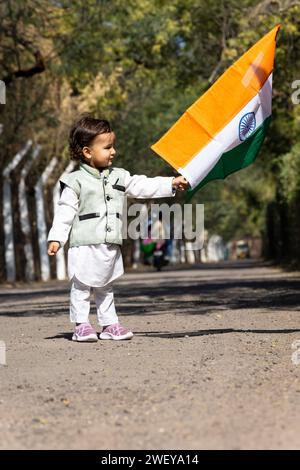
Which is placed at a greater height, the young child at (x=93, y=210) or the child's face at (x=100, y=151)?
the child's face at (x=100, y=151)

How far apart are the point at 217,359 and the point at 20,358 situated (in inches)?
59.6

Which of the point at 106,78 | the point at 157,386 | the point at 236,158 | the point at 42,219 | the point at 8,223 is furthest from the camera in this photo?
the point at 42,219

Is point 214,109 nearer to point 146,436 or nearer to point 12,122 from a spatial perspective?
point 146,436

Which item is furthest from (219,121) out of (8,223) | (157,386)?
(8,223)

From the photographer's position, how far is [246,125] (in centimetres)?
936

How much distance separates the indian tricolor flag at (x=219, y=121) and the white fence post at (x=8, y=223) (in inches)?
838

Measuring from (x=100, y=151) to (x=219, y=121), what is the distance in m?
1.02

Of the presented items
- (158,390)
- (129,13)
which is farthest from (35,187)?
(158,390)

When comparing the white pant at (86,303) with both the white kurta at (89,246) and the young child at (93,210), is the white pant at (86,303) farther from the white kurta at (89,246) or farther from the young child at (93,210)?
the white kurta at (89,246)

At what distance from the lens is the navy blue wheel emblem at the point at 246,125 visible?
30.6 feet

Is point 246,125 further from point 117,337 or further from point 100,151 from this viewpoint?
point 117,337

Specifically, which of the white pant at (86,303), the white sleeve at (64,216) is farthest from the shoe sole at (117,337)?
the white sleeve at (64,216)

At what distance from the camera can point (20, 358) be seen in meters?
8.21

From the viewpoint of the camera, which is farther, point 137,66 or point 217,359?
point 137,66
